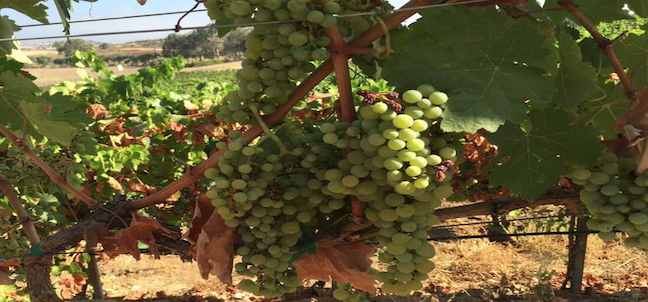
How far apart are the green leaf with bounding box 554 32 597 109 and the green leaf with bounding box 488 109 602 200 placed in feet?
0.19

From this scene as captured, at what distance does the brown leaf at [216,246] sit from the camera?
1371 mm

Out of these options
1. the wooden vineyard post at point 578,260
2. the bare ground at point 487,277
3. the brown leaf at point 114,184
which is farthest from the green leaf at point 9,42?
the wooden vineyard post at point 578,260

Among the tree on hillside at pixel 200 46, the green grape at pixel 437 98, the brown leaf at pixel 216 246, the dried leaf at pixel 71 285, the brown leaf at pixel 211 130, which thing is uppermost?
the tree on hillside at pixel 200 46

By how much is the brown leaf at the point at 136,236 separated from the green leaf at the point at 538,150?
0.97m

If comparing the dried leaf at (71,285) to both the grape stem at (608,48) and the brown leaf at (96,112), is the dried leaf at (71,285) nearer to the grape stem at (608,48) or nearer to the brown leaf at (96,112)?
the brown leaf at (96,112)

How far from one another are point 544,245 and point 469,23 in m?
5.97

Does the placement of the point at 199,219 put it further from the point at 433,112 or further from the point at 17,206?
the point at 17,206

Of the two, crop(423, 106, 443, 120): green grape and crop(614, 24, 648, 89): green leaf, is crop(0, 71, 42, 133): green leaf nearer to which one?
crop(423, 106, 443, 120): green grape

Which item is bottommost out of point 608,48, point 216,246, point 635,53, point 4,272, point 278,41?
point 4,272

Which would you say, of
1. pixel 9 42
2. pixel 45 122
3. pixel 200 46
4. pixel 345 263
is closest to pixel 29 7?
pixel 9 42

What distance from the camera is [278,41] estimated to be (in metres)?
1.20

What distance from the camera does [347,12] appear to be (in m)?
1.30

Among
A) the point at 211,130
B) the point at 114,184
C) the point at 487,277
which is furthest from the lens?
the point at 487,277

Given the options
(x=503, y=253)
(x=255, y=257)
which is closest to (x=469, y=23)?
(x=255, y=257)
